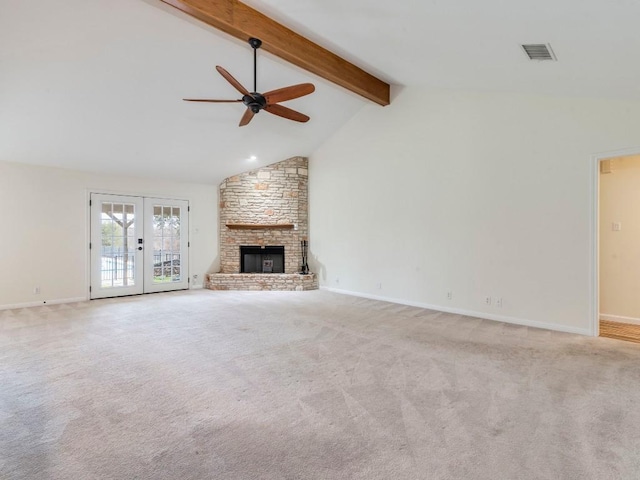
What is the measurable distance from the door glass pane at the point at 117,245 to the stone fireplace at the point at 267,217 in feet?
5.36

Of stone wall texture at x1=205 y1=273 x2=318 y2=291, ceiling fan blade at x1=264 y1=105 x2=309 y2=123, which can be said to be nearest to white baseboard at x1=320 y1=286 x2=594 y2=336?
stone wall texture at x1=205 y1=273 x2=318 y2=291

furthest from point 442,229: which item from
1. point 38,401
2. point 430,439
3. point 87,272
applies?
point 87,272

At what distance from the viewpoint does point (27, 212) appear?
222 inches

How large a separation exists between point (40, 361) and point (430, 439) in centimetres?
353

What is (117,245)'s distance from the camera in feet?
21.8

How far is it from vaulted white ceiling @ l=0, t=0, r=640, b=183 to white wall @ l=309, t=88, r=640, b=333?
376mm

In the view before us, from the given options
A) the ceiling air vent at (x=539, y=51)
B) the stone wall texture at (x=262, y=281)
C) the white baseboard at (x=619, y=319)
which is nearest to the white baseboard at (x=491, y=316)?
the white baseboard at (x=619, y=319)

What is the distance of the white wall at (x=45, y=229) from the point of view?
5500 mm

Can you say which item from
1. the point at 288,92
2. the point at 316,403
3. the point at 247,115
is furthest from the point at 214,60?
the point at 316,403

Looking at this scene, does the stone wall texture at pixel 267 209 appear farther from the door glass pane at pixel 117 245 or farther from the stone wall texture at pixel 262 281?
the door glass pane at pixel 117 245

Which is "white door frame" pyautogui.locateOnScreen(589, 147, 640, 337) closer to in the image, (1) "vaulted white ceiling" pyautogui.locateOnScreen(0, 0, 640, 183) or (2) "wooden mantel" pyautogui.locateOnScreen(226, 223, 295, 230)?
(1) "vaulted white ceiling" pyautogui.locateOnScreen(0, 0, 640, 183)

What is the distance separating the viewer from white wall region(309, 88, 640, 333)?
159 inches

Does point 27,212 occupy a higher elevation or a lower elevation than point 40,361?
higher

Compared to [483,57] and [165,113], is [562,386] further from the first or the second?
[165,113]
